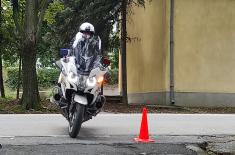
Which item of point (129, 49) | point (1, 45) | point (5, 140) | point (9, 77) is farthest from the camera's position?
point (9, 77)

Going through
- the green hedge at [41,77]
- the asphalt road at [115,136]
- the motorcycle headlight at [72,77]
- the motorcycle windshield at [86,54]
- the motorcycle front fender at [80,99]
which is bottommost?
the green hedge at [41,77]

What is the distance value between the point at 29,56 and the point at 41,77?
26901 millimetres

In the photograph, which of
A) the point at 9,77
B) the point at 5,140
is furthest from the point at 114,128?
the point at 9,77

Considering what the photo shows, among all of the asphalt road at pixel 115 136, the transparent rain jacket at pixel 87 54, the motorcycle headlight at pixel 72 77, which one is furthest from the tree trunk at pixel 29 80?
the motorcycle headlight at pixel 72 77

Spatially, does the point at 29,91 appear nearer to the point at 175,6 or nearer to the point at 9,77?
the point at 175,6

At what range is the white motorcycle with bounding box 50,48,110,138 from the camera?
9.59 meters

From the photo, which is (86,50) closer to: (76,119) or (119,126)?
(76,119)

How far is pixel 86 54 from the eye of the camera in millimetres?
10031

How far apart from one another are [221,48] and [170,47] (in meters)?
2.06

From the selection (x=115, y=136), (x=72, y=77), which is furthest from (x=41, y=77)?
(x=72, y=77)

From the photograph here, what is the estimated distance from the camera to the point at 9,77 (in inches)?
1783

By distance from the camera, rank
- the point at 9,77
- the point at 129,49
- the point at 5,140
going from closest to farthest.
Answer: the point at 5,140, the point at 129,49, the point at 9,77

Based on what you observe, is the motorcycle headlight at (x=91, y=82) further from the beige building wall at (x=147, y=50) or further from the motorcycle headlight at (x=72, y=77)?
the beige building wall at (x=147, y=50)

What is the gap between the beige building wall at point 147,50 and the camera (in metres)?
24.8
